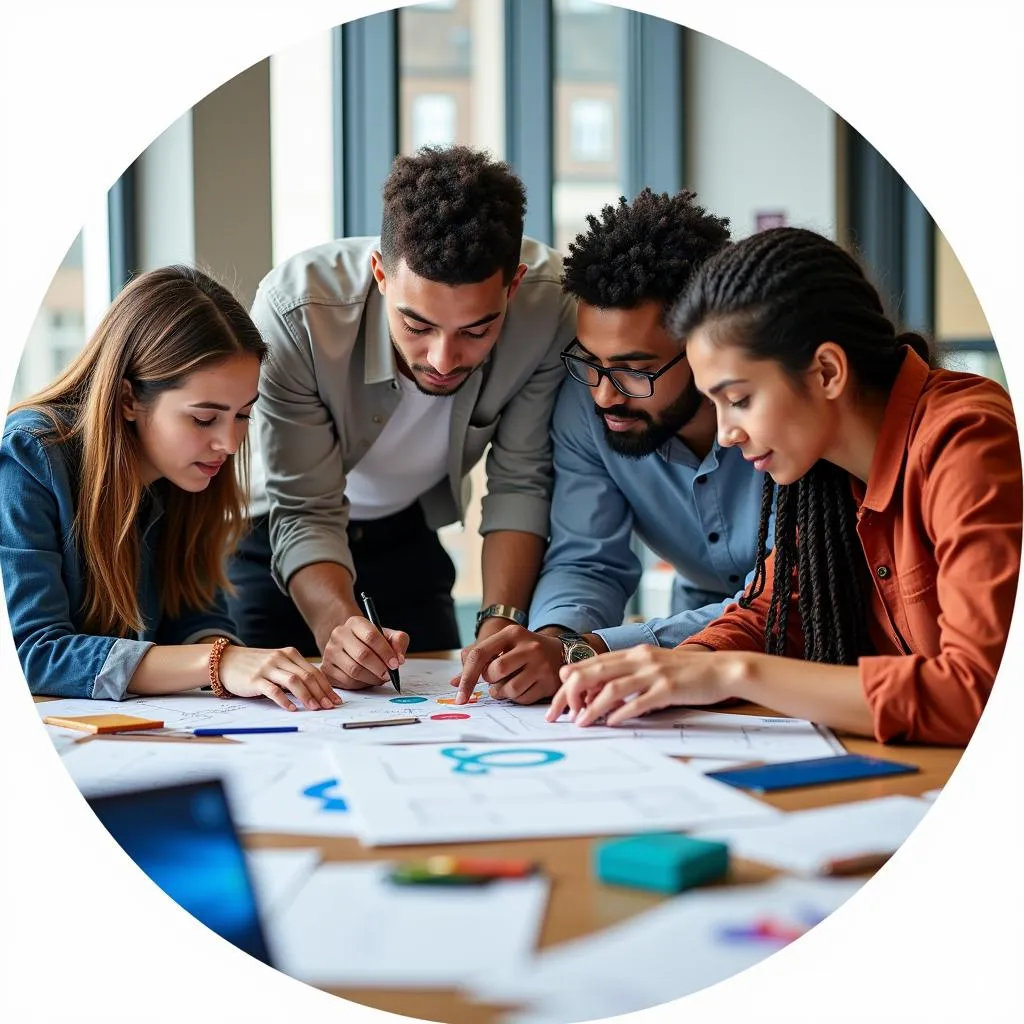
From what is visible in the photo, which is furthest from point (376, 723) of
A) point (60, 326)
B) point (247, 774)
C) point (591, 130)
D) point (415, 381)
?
point (591, 130)

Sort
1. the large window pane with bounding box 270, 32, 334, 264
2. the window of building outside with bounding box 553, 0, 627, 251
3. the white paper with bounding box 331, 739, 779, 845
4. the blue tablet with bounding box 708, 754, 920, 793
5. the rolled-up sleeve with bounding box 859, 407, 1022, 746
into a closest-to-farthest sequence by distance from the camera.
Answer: the white paper with bounding box 331, 739, 779, 845 < the blue tablet with bounding box 708, 754, 920, 793 < the rolled-up sleeve with bounding box 859, 407, 1022, 746 < the large window pane with bounding box 270, 32, 334, 264 < the window of building outside with bounding box 553, 0, 627, 251

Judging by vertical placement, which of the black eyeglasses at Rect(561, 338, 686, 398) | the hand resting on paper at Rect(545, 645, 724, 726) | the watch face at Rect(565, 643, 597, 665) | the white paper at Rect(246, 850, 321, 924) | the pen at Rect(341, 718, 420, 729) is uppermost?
the black eyeglasses at Rect(561, 338, 686, 398)

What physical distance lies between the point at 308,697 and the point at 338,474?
0.68 m

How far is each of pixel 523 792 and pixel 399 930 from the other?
0.29 m

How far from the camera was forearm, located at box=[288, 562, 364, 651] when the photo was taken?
1940 mm

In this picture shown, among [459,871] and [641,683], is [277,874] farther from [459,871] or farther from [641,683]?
[641,683]

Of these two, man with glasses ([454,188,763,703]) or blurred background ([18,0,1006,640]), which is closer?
man with glasses ([454,188,763,703])

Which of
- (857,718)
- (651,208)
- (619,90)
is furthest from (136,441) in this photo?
(619,90)

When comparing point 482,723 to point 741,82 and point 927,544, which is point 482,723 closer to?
point 927,544

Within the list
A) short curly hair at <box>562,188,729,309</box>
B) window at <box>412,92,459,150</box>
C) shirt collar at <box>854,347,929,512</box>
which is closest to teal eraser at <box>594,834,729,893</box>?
shirt collar at <box>854,347,929,512</box>

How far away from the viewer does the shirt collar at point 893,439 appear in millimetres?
1443

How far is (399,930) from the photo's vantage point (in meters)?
0.85

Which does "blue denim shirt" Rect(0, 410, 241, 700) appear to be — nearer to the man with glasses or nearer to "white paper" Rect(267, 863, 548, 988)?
the man with glasses

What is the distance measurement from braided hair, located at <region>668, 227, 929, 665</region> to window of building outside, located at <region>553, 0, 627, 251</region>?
2.57 meters
